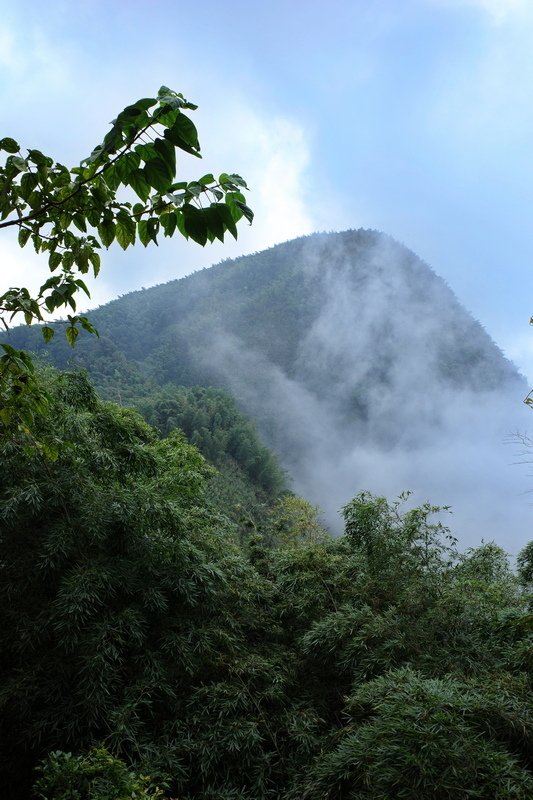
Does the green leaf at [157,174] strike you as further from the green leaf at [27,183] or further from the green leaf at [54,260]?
the green leaf at [54,260]

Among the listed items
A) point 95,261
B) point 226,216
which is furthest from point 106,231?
point 226,216

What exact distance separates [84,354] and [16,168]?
124 feet

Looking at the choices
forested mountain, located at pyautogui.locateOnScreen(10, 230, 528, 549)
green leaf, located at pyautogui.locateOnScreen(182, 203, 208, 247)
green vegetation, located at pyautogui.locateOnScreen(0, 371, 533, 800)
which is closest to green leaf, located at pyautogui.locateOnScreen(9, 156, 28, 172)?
green leaf, located at pyautogui.locateOnScreen(182, 203, 208, 247)

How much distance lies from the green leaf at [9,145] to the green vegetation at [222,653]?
1.31 m

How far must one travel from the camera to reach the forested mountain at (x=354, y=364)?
51.7 metres

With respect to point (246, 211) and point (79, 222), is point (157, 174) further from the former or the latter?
point (79, 222)

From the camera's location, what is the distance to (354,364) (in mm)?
59750

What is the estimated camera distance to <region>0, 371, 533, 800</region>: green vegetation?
96.4 inches

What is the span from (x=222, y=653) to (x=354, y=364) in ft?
188

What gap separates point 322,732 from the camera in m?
3.43

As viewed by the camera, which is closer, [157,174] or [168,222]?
[157,174]

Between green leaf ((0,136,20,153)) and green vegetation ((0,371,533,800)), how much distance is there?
1306mm

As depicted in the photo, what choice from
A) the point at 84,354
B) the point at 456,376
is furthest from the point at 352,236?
the point at 84,354

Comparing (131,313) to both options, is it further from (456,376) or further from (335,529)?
(456,376)
